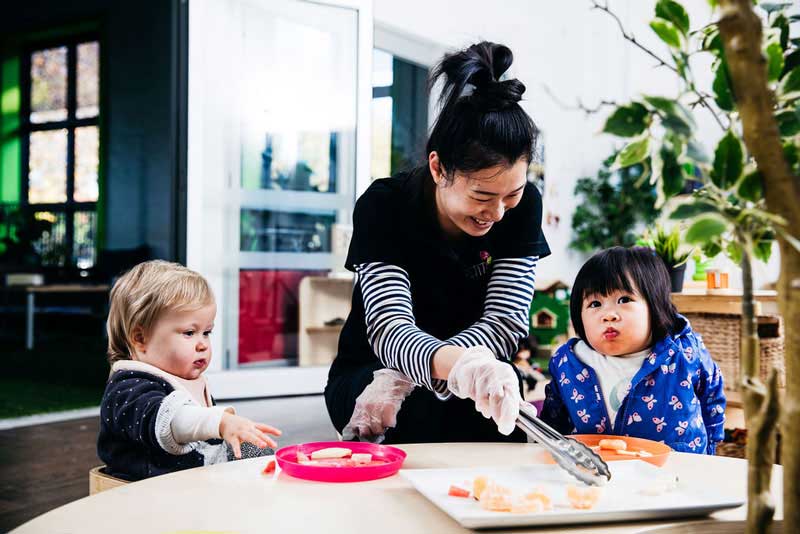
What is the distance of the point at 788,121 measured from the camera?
1.71 ft

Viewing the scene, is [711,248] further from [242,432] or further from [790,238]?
[242,432]

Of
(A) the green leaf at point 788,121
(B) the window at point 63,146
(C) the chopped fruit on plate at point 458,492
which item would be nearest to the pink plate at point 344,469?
(C) the chopped fruit on plate at point 458,492

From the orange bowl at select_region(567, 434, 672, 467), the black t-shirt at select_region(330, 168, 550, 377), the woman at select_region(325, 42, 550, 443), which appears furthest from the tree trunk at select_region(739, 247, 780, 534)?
the black t-shirt at select_region(330, 168, 550, 377)

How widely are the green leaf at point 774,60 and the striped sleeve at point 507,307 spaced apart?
86 cm

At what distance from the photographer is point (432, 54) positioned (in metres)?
5.27

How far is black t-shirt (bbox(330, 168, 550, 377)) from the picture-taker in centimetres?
139

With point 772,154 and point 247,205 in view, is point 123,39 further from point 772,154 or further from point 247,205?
point 772,154

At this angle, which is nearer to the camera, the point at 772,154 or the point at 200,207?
the point at 772,154

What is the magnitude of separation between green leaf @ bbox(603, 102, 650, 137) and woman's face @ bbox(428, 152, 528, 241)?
0.71m

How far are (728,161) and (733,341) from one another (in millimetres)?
1933

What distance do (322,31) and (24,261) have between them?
395cm

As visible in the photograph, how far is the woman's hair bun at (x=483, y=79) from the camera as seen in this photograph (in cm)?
125

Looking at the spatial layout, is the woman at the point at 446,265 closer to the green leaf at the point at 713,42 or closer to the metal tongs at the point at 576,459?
the metal tongs at the point at 576,459

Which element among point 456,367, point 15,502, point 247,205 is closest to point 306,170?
point 247,205
